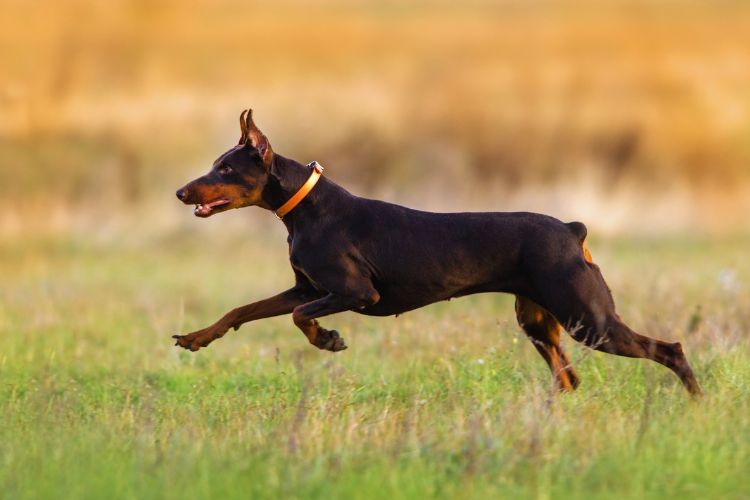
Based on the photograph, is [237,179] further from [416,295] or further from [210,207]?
[416,295]

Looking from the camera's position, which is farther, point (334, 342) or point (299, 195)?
point (334, 342)

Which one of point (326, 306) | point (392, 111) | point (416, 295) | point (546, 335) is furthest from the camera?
point (392, 111)

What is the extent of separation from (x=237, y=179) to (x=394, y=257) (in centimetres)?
107

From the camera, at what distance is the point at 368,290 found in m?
7.77

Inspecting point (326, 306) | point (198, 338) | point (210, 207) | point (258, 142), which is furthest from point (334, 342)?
point (258, 142)

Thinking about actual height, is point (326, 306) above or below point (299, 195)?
below

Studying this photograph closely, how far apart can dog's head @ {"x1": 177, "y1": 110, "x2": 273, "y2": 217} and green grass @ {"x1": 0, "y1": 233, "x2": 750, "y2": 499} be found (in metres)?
1.19

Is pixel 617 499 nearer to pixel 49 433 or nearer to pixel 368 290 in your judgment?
pixel 368 290

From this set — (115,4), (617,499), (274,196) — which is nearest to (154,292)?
(274,196)

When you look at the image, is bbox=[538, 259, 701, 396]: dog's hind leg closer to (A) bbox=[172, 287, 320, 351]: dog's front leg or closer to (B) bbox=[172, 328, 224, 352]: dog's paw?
(A) bbox=[172, 287, 320, 351]: dog's front leg

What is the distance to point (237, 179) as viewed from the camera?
311 inches

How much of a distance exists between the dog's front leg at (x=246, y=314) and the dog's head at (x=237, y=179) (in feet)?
2.00

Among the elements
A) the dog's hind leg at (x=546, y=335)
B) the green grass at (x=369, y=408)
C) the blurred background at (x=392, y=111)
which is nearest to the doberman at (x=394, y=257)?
the dog's hind leg at (x=546, y=335)

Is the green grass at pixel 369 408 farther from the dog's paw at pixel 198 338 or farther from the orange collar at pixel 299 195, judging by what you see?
the orange collar at pixel 299 195
